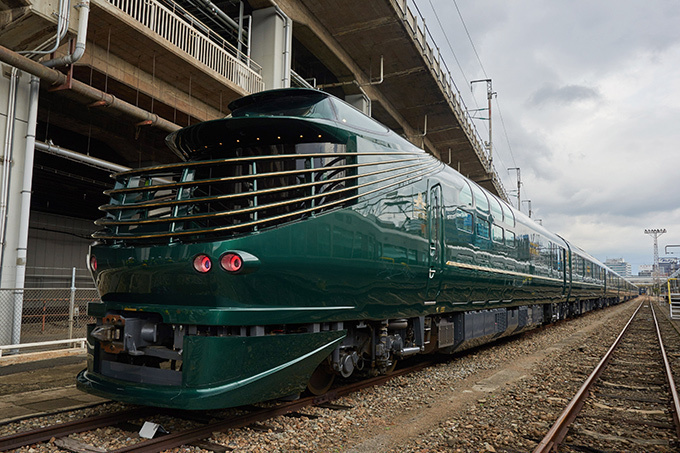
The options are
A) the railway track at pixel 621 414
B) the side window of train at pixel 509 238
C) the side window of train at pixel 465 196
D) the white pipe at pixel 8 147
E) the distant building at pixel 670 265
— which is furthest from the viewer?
the distant building at pixel 670 265

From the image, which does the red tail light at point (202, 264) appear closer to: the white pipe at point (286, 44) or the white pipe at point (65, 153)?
the white pipe at point (65, 153)

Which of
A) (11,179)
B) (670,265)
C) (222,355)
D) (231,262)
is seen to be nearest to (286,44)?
(11,179)

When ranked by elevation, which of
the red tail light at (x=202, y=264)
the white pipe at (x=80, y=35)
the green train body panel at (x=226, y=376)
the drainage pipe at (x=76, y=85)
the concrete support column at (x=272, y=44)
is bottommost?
the green train body panel at (x=226, y=376)

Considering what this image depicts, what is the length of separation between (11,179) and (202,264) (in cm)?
733

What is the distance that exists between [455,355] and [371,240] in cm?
522

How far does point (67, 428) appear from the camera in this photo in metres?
4.44

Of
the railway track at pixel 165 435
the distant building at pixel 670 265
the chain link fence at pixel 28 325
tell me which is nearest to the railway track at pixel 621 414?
the railway track at pixel 165 435

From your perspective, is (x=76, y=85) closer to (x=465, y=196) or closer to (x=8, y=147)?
(x=8, y=147)

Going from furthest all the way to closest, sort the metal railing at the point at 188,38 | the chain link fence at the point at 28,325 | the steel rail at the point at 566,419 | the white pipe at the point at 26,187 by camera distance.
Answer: the metal railing at the point at 188,38 < the white pipe at the point at 26,187 < the chain link fence at the point at 28,325 < the steel rail at the point at 566,419

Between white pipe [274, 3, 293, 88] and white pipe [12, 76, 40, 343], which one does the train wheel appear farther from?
white pipe [274, 3, 293, 88]

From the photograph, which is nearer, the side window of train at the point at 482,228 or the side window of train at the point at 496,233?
the side window of train at the point at 482,228

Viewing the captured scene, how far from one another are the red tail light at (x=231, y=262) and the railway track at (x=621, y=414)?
9.75 feet

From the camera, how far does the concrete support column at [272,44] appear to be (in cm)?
1482

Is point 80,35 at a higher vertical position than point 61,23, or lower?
lower
